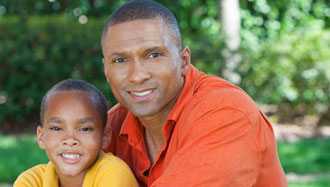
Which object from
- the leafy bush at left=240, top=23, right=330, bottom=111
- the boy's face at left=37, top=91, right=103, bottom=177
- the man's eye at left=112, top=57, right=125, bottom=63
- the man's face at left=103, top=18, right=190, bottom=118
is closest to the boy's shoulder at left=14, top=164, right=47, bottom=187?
the boy's face at left=37, top=91, right=103, bottom=177

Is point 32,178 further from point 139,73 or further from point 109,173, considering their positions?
point 139,73

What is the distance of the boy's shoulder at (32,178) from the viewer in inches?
136

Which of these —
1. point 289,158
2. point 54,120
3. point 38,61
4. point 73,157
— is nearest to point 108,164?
point 73,157

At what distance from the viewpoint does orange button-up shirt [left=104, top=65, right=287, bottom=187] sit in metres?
2.78

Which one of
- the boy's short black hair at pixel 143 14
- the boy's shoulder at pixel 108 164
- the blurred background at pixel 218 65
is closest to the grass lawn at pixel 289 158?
the blurred background at pixel 218 65

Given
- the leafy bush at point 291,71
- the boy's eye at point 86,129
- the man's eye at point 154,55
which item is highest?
the man's eye at point 154,55

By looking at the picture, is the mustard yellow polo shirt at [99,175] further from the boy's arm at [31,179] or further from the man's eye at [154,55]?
the man's eye at [154,55]

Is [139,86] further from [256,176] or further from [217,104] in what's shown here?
[256,176]

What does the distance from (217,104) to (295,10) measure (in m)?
10.8

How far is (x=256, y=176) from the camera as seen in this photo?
9.48 feet

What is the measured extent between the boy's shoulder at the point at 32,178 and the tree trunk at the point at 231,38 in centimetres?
716

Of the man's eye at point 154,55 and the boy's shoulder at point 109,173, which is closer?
the man's eye at point 154,55

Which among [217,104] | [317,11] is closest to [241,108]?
[217,104]

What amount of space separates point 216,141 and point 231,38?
8365mm
